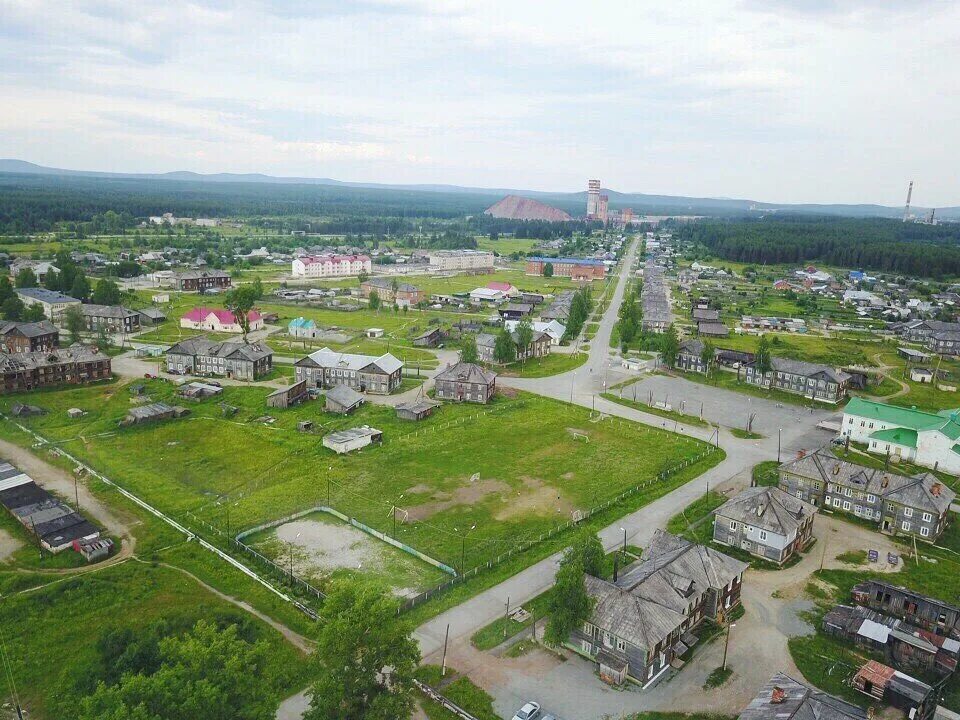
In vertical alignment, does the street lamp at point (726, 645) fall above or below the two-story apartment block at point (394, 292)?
below

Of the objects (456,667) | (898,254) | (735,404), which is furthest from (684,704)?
(898,254)

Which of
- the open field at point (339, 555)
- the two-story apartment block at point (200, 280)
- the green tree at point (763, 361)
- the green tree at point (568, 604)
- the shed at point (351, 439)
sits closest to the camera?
the green tree at point (568, 604)

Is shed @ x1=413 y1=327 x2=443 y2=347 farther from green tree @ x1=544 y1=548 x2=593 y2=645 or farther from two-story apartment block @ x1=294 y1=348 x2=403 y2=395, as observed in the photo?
green tree @ x1=544 y1=548 x2=593 y2=645

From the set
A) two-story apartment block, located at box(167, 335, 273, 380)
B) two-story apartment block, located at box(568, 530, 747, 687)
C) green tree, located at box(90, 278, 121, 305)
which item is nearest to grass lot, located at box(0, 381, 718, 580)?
two-story apartment block, located at box(167, 335, 273, 380)

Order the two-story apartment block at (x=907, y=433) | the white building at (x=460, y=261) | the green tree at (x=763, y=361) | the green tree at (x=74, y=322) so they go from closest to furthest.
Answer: the two-story apartment block at (x=907, y=433) < the green tree at (x=763, y=361) < the green tree at (x=74, y=322) < the white building at (x=460, y=261)

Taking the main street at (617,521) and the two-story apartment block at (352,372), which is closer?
the main street at (617,521)

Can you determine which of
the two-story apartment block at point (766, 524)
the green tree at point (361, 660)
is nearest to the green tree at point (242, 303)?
the two-story apartment block at point (766, 524)

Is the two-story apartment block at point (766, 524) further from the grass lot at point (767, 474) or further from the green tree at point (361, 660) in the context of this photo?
the green tree at point (361, 660)
